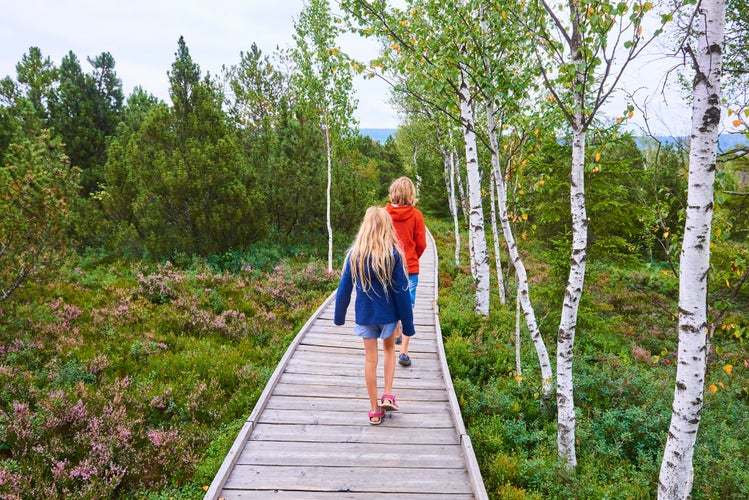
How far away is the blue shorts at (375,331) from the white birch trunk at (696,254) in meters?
2.79

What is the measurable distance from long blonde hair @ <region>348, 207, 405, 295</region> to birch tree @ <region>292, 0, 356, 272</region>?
30.6ft

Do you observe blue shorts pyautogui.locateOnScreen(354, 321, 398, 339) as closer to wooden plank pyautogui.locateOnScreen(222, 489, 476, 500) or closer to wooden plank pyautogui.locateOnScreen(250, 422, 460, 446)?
wooden plank pyautogui.locateOnScreen(250, 422, 460, 446)

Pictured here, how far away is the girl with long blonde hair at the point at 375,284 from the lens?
4641 millimetres

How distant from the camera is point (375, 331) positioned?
4.87 m

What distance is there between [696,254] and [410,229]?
3.68m

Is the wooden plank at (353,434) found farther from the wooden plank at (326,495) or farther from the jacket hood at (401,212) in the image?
the jacket hood at (401,212)

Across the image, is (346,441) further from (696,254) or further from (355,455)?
(696,254)

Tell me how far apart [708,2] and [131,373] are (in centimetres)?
892

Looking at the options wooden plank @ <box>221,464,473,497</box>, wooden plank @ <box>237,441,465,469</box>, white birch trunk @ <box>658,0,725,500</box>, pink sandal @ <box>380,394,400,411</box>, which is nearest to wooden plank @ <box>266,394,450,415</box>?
pink sandal @ <box>380,394,400,411</box>

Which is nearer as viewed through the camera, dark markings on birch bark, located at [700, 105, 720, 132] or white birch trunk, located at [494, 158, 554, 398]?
dark markings on birch bark, located at [700, 105, 720, 132]

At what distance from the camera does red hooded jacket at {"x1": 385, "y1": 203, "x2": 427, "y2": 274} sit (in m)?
6.29

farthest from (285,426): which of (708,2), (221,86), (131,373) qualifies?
(221,86)

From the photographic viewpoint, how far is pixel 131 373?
282 inches

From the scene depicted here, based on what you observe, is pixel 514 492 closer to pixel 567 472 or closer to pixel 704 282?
pixel 567 472
